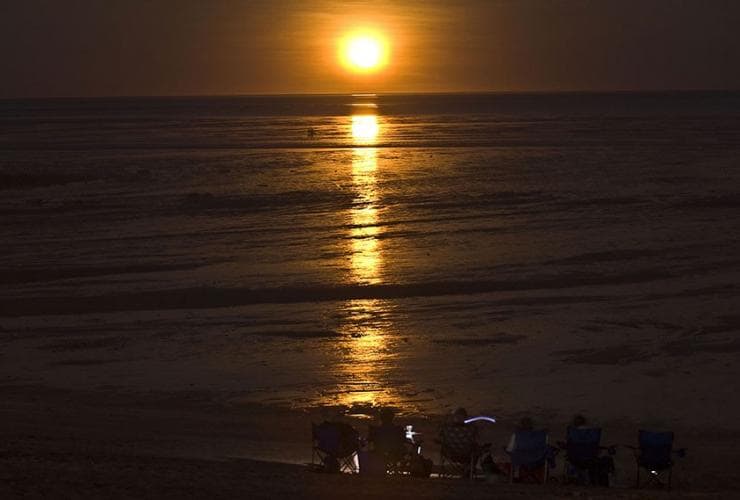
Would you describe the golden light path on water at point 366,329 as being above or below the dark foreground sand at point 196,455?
→ above

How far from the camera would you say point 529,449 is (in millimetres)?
8305

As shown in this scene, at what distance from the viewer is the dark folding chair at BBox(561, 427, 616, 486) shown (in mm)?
8273

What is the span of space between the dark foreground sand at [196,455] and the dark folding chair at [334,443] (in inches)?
9.5

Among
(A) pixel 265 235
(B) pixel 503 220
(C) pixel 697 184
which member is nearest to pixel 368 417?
(A) pixel 265 235

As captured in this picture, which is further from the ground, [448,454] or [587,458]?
[448,454]

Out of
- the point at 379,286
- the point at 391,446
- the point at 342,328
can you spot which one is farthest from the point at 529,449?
the point at 379,286

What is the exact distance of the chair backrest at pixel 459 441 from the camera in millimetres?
8531

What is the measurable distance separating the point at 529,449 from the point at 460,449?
0.58 meters

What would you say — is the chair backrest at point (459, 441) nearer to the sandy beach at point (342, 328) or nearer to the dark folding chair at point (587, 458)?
the sandy beach at point (342, 328)

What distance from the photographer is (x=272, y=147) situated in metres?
55.8

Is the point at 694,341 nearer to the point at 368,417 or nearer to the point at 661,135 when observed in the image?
the point at 368,417

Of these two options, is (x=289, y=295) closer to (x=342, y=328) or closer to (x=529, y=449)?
(x=342, y=328)

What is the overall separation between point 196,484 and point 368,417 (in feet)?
10.5

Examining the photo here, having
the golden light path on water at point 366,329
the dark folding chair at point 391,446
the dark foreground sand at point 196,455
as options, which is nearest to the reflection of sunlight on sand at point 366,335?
the golden light path on water at point 366,329
